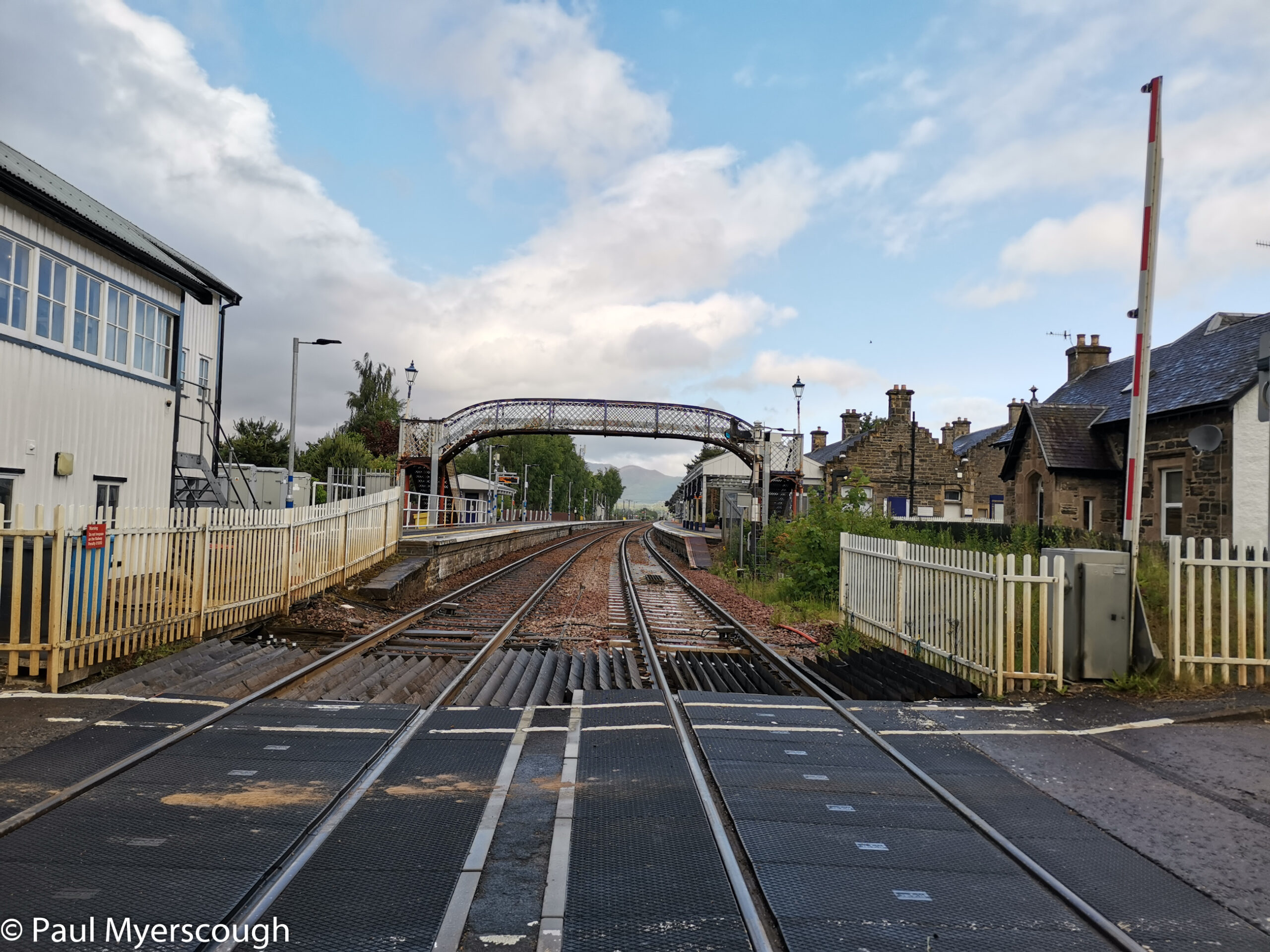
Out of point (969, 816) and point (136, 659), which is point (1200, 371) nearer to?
point (969, 816)

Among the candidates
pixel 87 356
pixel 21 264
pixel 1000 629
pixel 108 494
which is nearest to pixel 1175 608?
pixel 1000 629

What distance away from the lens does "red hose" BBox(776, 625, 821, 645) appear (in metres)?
11.8

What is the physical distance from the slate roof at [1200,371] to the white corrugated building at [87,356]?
19793mm

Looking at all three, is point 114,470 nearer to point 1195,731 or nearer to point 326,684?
point 326,684

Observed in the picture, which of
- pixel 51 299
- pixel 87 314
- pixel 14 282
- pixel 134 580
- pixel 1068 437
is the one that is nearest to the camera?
pixel 134 580

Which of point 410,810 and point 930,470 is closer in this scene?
point 410,810

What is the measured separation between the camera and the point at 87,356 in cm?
1284

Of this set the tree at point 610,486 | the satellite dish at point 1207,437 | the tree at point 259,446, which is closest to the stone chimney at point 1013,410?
the satellite dish at point 1207,437

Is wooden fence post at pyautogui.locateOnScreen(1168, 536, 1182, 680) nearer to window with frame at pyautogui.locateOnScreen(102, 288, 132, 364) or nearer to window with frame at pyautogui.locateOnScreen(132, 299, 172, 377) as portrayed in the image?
window with frame at pyautogui.locateOnScreen(102, 288, 132, 364)

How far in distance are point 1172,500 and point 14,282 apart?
23.5 metres

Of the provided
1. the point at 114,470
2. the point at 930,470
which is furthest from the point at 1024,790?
the point at 930,470

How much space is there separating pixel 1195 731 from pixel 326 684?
768 centimetres

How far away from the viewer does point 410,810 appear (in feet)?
14.0

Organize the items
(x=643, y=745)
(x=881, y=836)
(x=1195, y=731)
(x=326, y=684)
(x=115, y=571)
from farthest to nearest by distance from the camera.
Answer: (x=115, y=571), (x=326, y=684), (x=1195, y=731), (x=643, y=745), (x=881, y=836)
